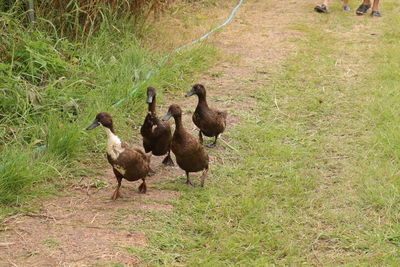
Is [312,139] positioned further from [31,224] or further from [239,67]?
[31,224]

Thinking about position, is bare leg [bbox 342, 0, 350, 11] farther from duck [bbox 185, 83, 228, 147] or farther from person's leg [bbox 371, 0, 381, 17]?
duck [bbox 185, 83, 228, 147]

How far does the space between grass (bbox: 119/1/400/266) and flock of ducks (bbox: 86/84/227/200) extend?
229 mm

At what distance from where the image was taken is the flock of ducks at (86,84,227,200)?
4066mm

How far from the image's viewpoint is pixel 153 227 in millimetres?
3871

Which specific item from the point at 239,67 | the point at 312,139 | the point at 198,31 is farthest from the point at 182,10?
the point at 312,139

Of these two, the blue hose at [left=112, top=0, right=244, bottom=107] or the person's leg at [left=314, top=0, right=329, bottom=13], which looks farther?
the person's leg at [left=314, top=0, right=329, bottom=13]

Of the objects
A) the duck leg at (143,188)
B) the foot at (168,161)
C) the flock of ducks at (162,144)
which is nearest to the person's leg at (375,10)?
the flock of ducks at (162,144)

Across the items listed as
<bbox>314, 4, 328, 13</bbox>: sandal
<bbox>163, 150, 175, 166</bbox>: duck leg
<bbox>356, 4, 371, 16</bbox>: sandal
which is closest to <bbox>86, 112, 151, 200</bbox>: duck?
<bbox>163, 150, 175, 166</bbox>: duck leg

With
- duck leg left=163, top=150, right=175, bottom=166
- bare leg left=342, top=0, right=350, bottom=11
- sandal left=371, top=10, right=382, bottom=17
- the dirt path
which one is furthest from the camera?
bare leg left=342, top=0, right=350, bottom=11

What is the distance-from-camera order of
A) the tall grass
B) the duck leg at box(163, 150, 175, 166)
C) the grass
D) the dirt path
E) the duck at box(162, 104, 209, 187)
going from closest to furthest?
1. the dirt path
2. the grass
3. the duck at box(162, 104, 209, 187)
4. the duck leg at box(163, 150, 175, 166)
5. the tall grass

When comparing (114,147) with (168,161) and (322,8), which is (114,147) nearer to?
(168,161)

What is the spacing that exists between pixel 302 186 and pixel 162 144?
1.18 metres

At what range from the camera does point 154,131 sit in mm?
4711

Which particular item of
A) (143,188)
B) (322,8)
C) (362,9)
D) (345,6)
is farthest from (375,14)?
(143,188)
